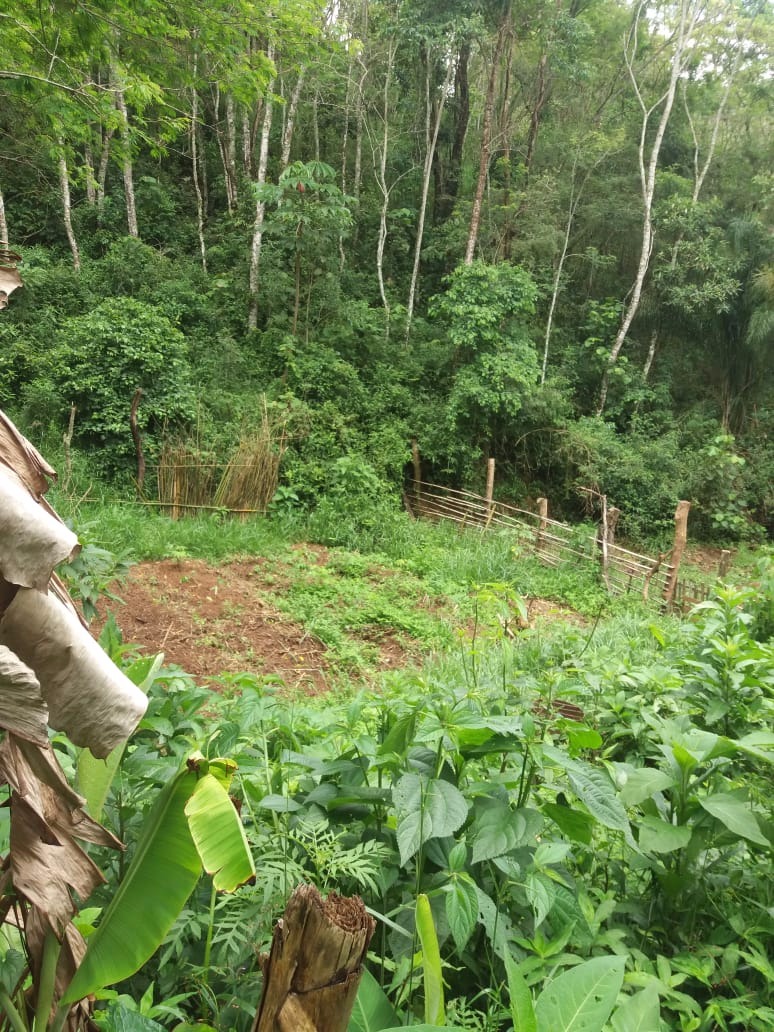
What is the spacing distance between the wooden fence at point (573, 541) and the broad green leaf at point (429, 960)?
7969 millimetres

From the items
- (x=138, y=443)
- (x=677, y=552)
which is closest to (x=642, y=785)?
(x=677, y=552)

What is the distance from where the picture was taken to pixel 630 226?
17703 millimetres

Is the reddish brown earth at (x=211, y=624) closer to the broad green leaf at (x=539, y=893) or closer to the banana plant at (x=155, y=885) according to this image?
the broad green leaf at (x=539, y=893)

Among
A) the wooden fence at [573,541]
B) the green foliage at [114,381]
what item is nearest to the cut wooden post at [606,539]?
the wooden fence at [573,541]

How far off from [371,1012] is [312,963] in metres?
0.37

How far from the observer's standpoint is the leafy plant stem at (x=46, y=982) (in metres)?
0.88

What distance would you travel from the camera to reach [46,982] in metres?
0.88

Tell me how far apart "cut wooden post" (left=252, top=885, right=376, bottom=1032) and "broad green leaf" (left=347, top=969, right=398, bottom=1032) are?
25 centimetres

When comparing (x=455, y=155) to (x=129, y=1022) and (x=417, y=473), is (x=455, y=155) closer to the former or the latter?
(x=417, y=473)

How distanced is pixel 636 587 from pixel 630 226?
42.0 ft

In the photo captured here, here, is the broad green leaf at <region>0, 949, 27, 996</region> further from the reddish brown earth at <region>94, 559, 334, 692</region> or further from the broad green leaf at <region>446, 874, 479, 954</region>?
the reddish brown earth at <region>94, 559, 334, 692</region>

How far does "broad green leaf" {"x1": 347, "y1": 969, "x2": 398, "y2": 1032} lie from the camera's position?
0.96m

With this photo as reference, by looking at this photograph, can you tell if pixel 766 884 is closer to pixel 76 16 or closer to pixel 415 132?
pixel 76 16

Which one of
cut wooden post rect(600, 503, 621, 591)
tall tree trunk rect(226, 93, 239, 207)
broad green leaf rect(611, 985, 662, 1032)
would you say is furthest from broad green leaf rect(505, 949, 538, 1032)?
tall tree trunk rect(226, 93, 239, 207)
